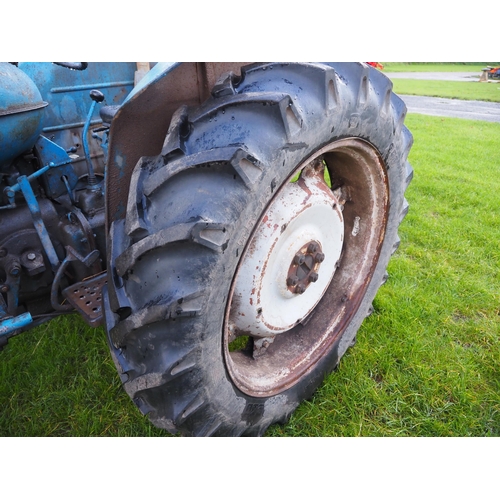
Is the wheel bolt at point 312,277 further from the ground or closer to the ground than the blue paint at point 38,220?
closer to the ground

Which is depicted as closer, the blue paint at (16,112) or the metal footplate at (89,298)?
the blue paint at (16,112)

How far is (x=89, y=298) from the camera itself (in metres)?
1.51

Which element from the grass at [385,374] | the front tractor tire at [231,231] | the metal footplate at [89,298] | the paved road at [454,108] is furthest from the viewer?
the paved road at [454,108]

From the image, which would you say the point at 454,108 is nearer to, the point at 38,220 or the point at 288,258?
the point at 288,258

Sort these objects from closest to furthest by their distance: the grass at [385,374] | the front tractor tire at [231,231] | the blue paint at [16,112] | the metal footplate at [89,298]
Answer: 1. the front tractor tire at [231,231]
2. the blue paint at [16,112]
3. the metal footplate at [89,298]
4. the grass at [385,374]

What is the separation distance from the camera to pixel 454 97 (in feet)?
34.0

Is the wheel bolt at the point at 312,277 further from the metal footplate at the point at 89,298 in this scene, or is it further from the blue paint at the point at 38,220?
the blue paint at the point at 38,220

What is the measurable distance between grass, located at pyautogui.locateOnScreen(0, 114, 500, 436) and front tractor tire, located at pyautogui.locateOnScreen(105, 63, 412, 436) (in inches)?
14.6

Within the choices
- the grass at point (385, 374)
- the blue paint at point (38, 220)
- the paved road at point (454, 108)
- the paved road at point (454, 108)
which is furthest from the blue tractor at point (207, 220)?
the paved road at point (454, 108)

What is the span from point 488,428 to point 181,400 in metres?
1.16

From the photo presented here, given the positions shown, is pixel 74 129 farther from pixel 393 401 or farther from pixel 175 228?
pixel 393 401

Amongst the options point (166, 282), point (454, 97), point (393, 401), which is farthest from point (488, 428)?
point (454, 97)

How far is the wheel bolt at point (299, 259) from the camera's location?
144cm

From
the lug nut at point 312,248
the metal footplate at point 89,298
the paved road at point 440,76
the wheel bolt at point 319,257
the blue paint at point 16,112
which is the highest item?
the blue paint at point 16,112
